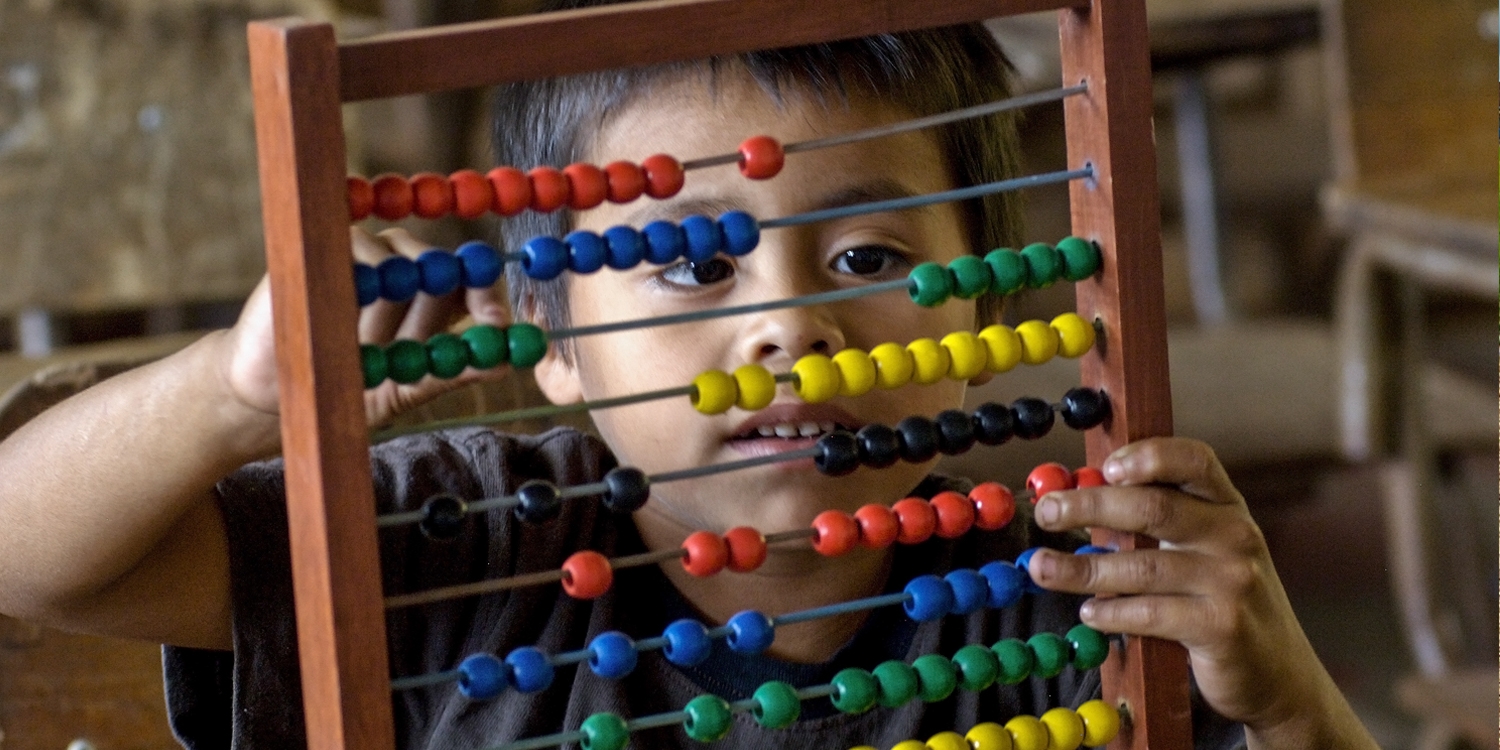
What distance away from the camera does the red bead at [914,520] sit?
0.87 metres

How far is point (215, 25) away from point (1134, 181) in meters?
2.10

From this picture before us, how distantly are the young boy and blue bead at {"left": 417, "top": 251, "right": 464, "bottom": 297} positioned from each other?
44 mm

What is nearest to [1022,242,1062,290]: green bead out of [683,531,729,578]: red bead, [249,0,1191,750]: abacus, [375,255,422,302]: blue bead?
[249,0,1191,750]: abacus

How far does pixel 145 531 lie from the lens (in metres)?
0.82

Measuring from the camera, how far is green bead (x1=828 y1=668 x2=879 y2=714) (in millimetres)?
864

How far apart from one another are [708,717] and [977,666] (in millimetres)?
150

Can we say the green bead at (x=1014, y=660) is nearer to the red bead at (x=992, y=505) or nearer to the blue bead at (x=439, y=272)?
the red bead at (x=992, y=505)

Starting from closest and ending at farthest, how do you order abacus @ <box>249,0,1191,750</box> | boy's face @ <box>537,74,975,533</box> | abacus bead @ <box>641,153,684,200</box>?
abacus @ <box>249,0,1191,750</box>
abacus bead @ <box>641,153,684,200</box>
boy's face @ <box>537,74,975,533</box>

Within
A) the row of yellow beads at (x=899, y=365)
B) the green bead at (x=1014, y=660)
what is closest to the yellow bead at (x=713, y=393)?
the row of yellow beads at (x=899, y=365)

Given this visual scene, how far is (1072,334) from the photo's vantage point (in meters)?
0.84

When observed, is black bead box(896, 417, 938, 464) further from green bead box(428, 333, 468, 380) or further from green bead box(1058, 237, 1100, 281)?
green bead box(428, 333, 468, 380)

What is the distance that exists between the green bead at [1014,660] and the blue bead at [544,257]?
315 millimetres

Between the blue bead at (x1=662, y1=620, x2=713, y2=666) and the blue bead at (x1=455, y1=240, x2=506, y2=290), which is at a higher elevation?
the blue bead at (x1=455, y1=240, x2=506, y2=290)

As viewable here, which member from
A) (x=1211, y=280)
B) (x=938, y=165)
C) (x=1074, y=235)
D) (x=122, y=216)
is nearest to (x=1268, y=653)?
(x=1074, y=235)
